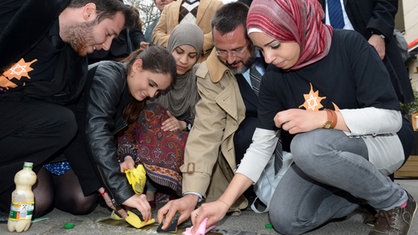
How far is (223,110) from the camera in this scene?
2607 millimetres

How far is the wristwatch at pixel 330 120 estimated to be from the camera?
183 cm

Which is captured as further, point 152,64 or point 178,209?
point 152,64

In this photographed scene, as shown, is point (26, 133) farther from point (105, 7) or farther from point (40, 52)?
point (105, 7)

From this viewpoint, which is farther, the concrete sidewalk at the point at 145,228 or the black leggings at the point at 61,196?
the black leggings at the point at 61,196

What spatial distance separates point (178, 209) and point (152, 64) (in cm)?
88

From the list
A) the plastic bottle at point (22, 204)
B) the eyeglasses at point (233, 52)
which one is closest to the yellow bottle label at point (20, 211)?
the plastic bottle at point (22, 204)

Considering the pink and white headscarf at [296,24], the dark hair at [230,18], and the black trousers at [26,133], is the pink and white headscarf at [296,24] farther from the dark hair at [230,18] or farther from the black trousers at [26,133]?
the black trousers at [26,133]

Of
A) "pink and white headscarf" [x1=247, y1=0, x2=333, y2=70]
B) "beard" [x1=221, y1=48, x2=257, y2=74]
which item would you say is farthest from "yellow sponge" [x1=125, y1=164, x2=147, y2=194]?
"pink and white headscarf" [x1=247, y1=0, x2=333, y2=70]

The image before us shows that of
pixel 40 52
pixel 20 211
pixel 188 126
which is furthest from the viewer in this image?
pixel 188 126

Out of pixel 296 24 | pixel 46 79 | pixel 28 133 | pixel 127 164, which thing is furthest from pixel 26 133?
pixel 296 24

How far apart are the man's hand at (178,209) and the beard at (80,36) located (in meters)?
0.95

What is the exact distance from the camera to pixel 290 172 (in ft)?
7.46

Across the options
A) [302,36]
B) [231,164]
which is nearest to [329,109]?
[302,36]

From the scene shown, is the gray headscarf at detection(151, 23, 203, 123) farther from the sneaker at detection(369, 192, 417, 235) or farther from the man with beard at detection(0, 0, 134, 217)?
the sneaker at detection(369, 192, 417, 235)
